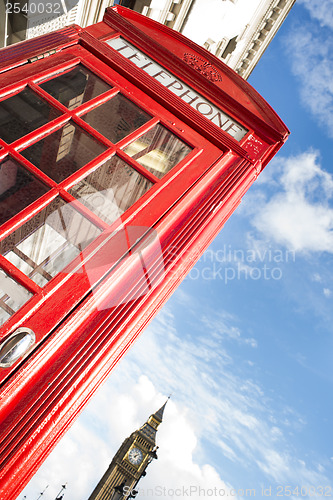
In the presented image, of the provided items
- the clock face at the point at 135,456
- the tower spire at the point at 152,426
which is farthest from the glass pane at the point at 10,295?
the tower spire at the point at 152,426

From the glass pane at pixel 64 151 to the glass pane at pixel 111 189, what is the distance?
0.14m

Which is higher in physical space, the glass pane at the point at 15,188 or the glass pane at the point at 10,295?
the glass pane at the point at 15,188

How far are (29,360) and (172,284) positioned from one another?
3.99 feet

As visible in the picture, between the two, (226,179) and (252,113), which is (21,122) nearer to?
(226,179)

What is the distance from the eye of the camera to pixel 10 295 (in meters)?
2.22

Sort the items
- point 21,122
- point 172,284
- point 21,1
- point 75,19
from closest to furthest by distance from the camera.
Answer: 1. point 172,284
2. point 21,122
3. point 21,1
4. point 75,19

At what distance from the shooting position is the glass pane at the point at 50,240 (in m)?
2.45

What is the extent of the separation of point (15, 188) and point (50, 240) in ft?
1.46

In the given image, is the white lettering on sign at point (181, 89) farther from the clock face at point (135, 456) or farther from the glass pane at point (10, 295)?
the clock face at point (135, 456)

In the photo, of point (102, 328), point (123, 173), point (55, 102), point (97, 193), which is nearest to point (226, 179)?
point (123, 173)

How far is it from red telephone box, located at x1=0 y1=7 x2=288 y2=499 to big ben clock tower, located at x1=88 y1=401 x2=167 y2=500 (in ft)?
186

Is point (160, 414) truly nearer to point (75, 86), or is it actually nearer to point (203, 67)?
point (203, 67)

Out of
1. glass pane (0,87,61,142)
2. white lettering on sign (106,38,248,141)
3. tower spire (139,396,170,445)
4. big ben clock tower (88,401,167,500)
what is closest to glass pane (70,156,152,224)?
glass pane (0,87,61,142)

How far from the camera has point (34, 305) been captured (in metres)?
2.17
